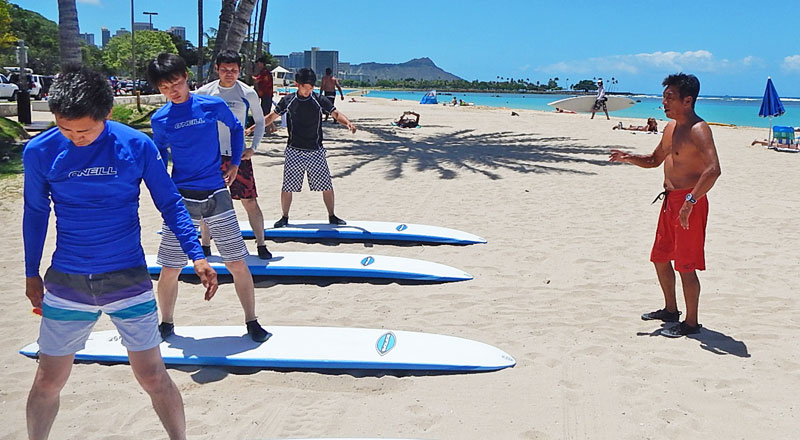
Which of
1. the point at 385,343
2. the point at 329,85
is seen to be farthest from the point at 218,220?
the point at 329,85

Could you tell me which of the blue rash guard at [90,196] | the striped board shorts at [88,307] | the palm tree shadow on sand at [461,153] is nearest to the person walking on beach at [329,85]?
the palm tree shadow on sand at [461,153]

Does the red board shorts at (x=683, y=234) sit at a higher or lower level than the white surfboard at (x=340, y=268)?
higher

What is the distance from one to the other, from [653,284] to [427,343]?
106 inches

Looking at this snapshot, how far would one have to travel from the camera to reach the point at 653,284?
5.84 meters

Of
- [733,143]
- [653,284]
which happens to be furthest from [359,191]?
[733,143]

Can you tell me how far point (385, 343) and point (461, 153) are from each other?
471 inches

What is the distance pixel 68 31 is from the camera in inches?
471

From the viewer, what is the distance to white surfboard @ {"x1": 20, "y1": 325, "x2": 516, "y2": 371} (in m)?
3.98

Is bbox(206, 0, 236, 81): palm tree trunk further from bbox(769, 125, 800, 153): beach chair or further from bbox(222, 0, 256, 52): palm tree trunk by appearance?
bbox(769, 125, 800, 153): beach chair

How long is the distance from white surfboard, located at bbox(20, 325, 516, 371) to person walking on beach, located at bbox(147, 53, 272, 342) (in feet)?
0.69

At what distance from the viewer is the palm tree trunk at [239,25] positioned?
14016 millimetres

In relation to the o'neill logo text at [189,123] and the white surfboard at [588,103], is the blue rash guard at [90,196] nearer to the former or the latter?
the o'neill logo text at [189,123]

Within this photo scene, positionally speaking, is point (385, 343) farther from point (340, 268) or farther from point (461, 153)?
point (461, 153)

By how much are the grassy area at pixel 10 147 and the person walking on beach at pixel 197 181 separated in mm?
7938
